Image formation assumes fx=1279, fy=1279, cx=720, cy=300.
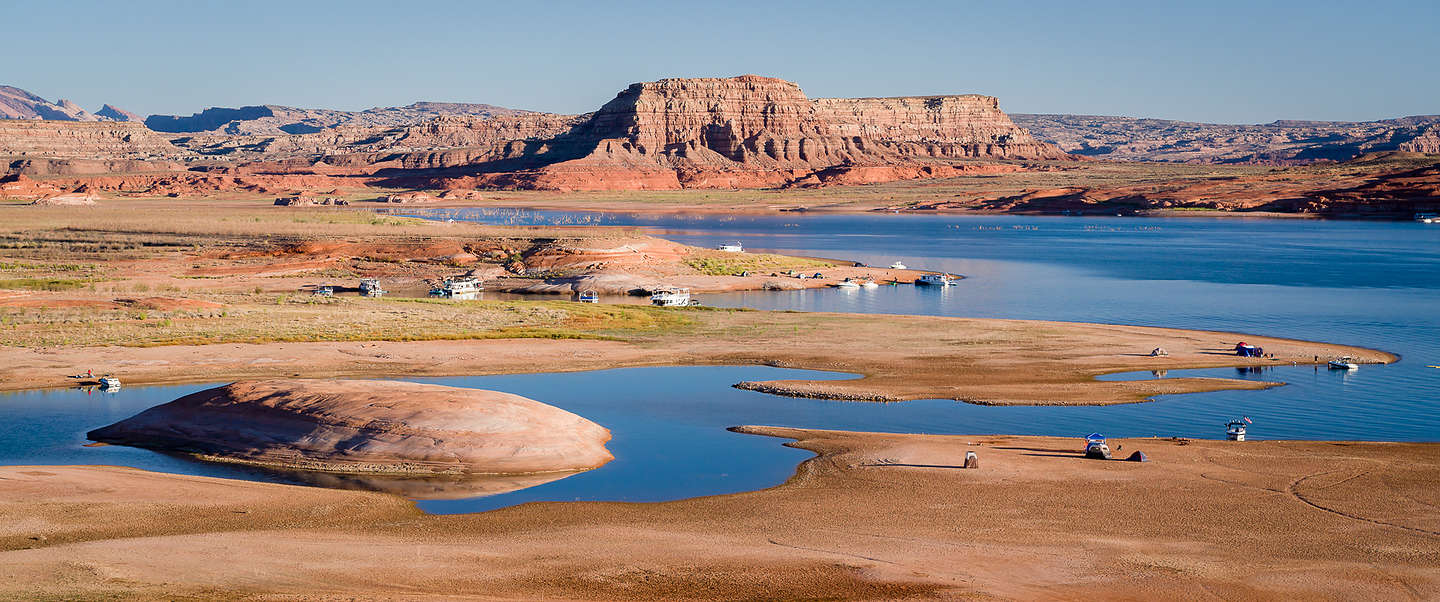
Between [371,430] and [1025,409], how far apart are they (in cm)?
2136

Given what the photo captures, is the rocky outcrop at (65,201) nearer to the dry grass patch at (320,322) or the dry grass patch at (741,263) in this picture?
the dry grass patch at (741,263)

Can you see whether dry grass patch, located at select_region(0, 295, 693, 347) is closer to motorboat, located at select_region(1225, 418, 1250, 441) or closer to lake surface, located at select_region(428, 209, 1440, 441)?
lake surface, located at select_region(428, 209, 1440, 441)

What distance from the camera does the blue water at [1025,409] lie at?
34.8m

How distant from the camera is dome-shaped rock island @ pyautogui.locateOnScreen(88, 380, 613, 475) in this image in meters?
33.8

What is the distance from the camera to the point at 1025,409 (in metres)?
42.9

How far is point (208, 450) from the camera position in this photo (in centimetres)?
3494

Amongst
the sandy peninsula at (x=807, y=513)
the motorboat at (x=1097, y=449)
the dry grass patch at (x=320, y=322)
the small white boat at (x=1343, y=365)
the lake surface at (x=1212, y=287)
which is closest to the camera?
the sandy peninsula at (x=807, y=513)

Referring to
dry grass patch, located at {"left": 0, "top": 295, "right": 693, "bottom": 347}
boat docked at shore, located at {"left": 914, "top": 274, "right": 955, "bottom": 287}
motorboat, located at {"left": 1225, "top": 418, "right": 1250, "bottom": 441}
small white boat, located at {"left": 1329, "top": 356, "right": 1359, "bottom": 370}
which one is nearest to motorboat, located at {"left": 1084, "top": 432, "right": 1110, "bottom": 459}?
motorboat, located at {"left": 1225, "top": 418, "right": 1250, "bottom": 441}

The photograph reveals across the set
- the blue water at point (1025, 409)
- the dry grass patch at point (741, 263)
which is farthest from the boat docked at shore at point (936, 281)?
the dry grass patch at point (741, 263)

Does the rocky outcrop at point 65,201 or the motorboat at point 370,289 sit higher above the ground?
the rocky outcrop at point 65,201

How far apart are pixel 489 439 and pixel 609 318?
104 ft

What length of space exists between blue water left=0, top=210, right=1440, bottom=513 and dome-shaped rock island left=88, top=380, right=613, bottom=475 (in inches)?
43.1

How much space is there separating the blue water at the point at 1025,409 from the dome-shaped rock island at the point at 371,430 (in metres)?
1.09

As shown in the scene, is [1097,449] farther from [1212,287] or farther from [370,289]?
[1212,287]
